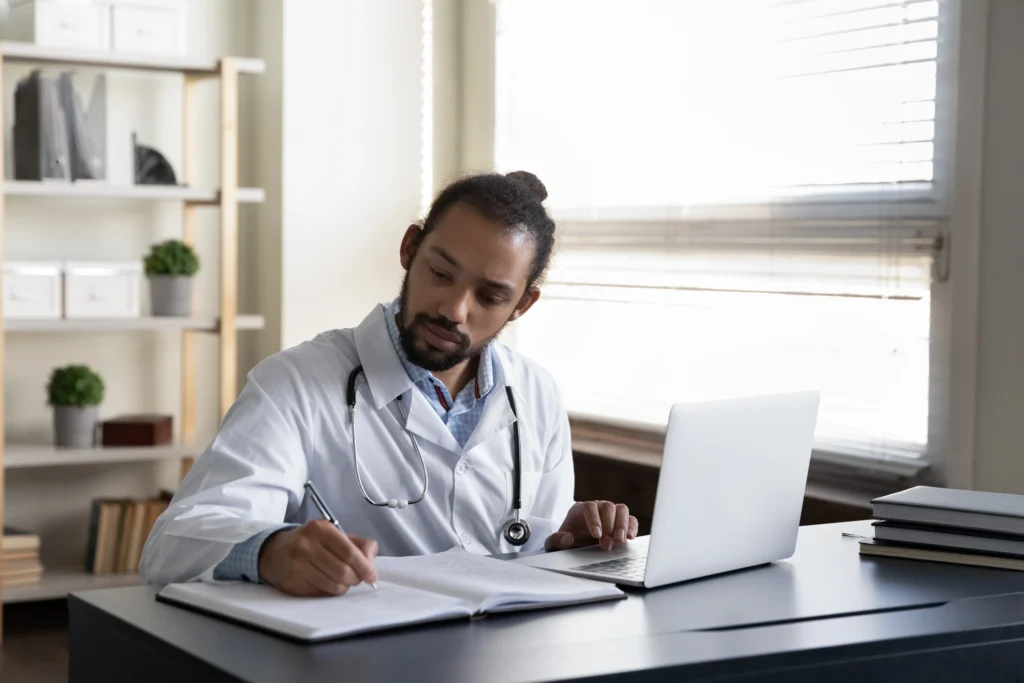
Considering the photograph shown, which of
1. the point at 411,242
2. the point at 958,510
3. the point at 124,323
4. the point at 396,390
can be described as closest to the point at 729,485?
the point at 958,510

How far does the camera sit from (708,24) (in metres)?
3.26

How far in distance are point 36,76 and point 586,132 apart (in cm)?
154

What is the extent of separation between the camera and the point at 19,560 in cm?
357

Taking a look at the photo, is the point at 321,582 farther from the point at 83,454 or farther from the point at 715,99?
the point at 83,454

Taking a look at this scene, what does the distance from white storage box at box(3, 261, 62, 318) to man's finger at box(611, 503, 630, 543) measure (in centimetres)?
232

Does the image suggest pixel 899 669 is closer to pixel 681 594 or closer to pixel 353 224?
pixel 681 594

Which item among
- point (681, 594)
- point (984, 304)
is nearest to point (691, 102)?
point (984, 304)

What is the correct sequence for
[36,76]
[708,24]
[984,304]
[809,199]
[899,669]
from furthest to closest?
[36,76] → [708,24] → [809,199] → [984,304] → [899,669]

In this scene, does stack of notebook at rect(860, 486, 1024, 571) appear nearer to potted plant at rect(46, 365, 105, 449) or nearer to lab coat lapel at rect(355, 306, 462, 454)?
lab coat lapel at rect(355, 306, 462, 454)

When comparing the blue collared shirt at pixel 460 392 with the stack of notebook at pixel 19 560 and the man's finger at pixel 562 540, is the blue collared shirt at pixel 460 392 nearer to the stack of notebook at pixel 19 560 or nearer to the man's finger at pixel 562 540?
the man's finger at pixel 562 540

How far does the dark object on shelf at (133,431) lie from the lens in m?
3.69

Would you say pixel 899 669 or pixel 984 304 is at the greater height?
pixel 984 304

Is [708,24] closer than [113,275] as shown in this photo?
Yes

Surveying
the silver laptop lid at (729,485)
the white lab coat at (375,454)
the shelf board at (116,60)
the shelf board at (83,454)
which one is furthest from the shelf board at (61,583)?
the silver laptop lid at (729,485)
